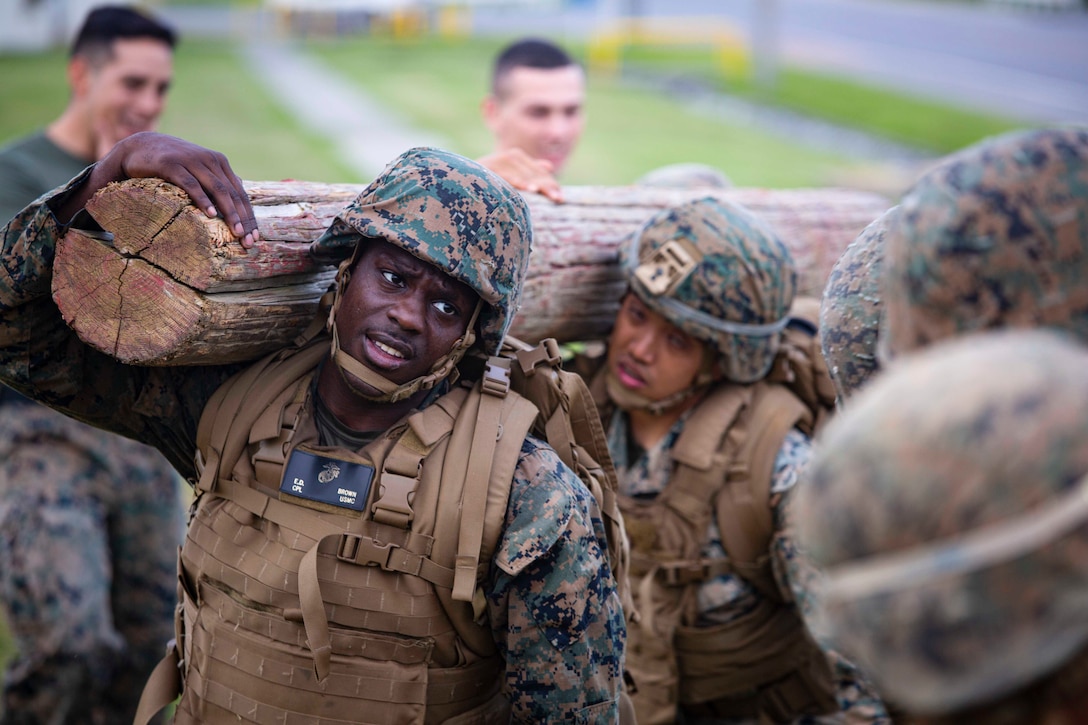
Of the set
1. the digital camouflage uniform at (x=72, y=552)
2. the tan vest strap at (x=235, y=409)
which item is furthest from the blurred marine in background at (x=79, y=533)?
the tan vest strap at (x=235, y=409)

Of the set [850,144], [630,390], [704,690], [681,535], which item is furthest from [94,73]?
[850,144]

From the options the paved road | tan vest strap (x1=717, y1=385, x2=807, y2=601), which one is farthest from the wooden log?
the paved road

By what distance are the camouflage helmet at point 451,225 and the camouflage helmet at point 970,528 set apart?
1.55m

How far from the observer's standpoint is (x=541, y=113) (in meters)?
6.25

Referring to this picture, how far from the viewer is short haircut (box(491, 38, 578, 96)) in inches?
254

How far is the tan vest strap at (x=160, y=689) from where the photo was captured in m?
3.11

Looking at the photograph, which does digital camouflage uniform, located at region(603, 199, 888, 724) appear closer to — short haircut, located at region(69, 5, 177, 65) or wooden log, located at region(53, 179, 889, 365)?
wooden log, located at region(53, 179, 889, 365)

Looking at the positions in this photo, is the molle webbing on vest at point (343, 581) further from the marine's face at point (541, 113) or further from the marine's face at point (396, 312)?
the marine's face at point (541, 113)

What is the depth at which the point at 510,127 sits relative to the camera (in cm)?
629

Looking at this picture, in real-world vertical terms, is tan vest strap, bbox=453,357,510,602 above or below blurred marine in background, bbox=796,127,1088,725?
below

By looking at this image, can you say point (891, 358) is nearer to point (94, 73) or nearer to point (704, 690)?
point (704, 690)

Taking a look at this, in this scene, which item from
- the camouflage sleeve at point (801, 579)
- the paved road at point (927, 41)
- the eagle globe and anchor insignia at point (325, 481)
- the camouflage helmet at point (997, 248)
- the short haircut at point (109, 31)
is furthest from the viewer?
the paved road at point (927, 41)

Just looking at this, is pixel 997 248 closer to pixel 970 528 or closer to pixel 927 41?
pixel 970 528

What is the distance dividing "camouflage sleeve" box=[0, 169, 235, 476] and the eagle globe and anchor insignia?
0.47 m
